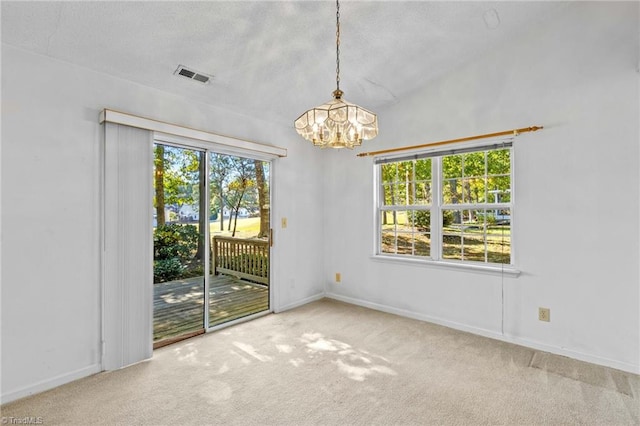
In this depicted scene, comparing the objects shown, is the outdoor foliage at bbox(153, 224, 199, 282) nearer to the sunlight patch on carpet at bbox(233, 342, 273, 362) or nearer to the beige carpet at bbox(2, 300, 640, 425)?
the beige carpet at bbox(2, 300, 640, 425)

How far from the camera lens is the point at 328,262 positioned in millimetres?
4684

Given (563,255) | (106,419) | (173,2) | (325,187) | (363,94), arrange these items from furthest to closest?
(325,187), (363,94), (563,255), (173,2), (106,419)

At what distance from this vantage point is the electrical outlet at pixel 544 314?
2.93 metres

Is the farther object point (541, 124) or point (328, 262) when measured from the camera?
point (328, 262)

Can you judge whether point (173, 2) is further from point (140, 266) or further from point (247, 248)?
point (247, 248)

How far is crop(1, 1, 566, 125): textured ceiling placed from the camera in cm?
214

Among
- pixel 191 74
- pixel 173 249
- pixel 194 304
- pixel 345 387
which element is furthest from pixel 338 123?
pixel 194 304

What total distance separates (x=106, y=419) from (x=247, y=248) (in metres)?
2.08

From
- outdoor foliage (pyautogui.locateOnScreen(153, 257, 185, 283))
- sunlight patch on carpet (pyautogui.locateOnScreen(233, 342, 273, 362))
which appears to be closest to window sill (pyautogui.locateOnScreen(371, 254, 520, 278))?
sunlight patch on carpet (pyautogui.locateOnScreen(233, 342, 273, 362))

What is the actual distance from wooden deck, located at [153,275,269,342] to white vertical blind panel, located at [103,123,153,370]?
0.31 m

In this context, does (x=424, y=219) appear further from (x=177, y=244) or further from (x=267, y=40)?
(x=177, y=244)

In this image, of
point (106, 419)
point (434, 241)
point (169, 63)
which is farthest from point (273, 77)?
point (106, 419)

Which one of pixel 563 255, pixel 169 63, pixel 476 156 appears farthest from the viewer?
pixel 476 156

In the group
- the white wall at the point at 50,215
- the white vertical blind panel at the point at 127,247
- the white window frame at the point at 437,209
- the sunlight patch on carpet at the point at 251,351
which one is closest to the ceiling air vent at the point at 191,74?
the white wall at the point at 50,215
